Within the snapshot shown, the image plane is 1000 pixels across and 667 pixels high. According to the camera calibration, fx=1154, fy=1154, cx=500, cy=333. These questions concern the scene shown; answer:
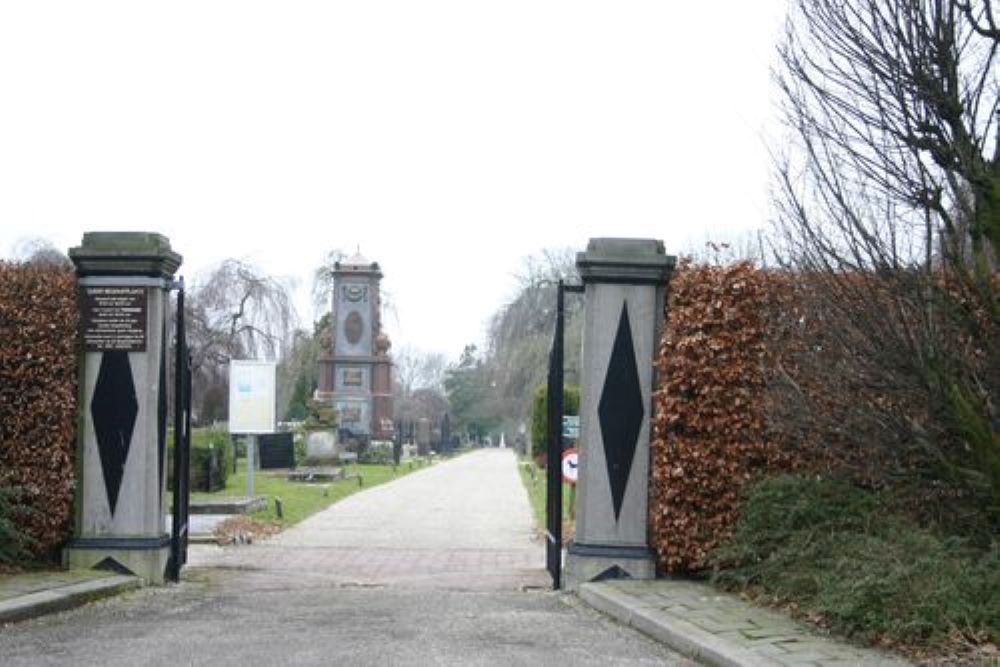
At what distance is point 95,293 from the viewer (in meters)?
10.6

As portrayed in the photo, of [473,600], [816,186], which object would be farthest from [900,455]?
[473,600]

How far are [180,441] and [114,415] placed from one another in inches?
33.2

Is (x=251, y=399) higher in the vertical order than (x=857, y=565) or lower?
higher

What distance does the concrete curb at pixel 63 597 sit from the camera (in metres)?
8.38

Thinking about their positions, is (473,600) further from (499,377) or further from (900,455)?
(499,377)

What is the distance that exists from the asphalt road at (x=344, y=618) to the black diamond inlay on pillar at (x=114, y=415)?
1.11m

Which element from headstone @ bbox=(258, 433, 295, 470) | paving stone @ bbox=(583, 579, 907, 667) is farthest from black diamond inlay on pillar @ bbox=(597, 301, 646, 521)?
headstone @ bbox=(258, 433, 295, 470)

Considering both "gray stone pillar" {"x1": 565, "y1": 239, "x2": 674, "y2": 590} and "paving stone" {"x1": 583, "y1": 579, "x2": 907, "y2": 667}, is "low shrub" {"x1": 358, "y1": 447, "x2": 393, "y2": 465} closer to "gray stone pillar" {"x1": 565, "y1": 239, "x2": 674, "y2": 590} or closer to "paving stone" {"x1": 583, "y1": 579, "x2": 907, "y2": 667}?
"gray stone pillar" {"x1": 565, "y1": 239, "x2": 674, "y2": 590}

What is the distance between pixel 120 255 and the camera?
1059 cm

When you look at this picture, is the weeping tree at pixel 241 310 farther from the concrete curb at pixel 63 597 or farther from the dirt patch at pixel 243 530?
the concrete curb at pixel 63 597

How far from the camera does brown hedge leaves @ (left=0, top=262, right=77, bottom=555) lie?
10.2m

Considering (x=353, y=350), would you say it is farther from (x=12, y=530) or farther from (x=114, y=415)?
(x=12, y=530)

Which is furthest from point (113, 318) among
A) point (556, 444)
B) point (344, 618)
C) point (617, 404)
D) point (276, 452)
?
point (276, 452)

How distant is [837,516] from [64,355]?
6831 mm
